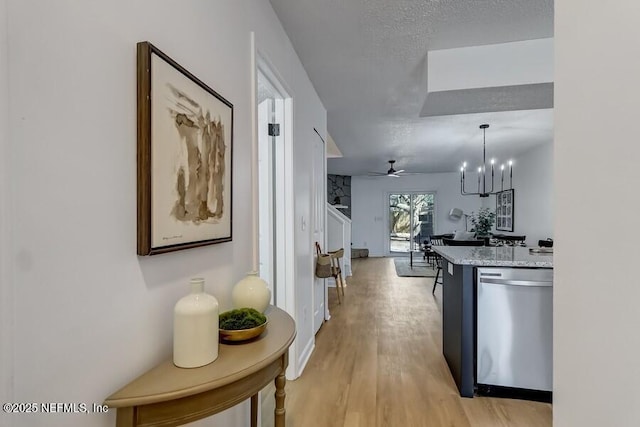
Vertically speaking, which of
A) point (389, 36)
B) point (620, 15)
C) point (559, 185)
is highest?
point (389, 36)

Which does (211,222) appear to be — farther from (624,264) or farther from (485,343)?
(485,343)

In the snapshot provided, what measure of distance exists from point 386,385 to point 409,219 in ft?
27.4

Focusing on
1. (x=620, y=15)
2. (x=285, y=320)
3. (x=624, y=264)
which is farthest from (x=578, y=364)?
(x=285, y=320)

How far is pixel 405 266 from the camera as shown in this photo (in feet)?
26.8

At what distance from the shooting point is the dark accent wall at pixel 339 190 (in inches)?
394

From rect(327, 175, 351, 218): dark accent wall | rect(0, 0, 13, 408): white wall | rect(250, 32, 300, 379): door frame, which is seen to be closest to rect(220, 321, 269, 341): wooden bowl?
rect(0, 0, 13, 408): white wall

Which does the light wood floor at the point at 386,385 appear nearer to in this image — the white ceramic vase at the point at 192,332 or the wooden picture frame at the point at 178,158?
the white ceramic vase at the point at 192,332

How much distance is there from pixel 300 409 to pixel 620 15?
233cm

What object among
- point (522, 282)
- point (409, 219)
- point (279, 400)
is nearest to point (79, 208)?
point (279, 400)

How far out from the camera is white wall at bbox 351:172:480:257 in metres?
9.95

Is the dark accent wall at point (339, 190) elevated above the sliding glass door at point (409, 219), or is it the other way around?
the dark accent wall at point (339, 190)

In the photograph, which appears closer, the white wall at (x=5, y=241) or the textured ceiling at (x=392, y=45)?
the white wall at (x=5, y=241)

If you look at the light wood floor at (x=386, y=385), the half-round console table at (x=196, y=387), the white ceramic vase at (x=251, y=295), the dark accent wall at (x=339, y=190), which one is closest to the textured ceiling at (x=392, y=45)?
the white ceramic vase at (x=251, y=295)

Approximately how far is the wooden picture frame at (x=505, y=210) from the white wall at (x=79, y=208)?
7.81 m
